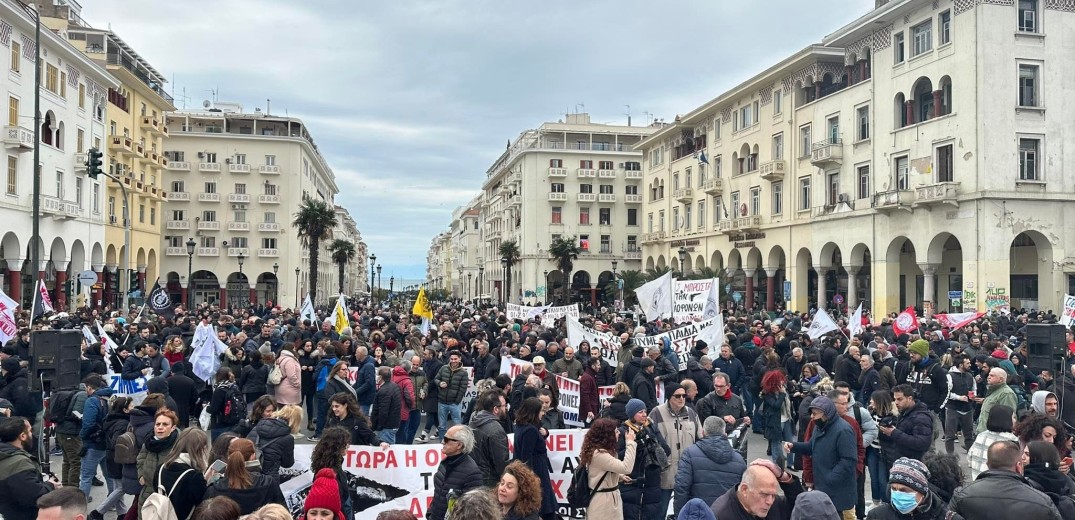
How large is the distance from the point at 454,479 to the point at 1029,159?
118ft

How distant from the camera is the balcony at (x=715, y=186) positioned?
5722 centimetres

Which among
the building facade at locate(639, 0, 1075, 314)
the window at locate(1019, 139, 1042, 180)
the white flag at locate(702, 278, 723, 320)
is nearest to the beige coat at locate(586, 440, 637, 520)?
the white flag at locate(702, 278, 723, 320)

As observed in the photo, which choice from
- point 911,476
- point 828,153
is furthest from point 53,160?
point 911,476

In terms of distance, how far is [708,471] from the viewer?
7.02m

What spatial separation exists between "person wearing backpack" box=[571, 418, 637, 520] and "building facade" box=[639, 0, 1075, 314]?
32.4m

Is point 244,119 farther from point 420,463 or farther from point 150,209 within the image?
point 420,463

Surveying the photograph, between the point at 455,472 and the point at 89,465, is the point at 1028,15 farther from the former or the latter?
the point at 89,465

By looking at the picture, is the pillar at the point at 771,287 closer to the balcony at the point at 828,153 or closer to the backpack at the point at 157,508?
the balcony at the point at 828,153

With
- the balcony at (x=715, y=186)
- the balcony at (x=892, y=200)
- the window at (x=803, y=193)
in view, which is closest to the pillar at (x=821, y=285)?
the window at (x=803, y=193)


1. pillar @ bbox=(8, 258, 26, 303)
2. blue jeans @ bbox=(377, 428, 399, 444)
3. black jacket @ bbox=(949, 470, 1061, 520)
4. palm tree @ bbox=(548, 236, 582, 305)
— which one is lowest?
blue jeans @ bbox=(377, 428, 399, 444)

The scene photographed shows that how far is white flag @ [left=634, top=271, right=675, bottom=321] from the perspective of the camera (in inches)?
993

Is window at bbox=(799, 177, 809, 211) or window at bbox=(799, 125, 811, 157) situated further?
window at bbox=(799, 177, 809, 211)

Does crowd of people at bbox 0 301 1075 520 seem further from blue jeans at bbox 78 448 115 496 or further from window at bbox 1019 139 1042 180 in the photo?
window at bbox 1019 139 1042 180

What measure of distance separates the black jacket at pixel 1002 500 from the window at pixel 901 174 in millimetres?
35829
